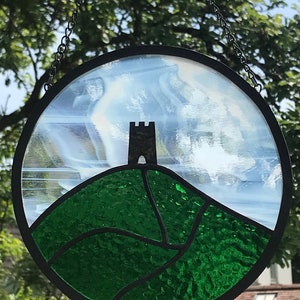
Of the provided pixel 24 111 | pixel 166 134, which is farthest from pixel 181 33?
pixel 166 134

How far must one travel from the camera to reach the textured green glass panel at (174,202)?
7.14 ft

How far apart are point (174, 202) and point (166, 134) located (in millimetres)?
239

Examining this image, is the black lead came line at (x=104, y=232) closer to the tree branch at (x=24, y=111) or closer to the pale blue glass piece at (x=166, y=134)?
the pale blue glass piece at (x=166, y=134)

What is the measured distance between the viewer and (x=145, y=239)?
2.18 metres

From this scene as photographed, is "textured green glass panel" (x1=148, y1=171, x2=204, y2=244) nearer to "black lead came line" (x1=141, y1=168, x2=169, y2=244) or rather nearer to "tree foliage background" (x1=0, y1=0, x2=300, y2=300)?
"black lead came line" (x1=141, y1=168, x2=169, y2=244)

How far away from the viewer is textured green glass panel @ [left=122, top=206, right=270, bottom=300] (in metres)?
2.15

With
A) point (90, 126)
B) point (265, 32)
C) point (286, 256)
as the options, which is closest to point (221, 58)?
point (265, 32)

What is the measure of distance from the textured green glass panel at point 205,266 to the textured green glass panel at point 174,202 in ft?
0.20

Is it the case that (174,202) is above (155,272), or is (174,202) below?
above

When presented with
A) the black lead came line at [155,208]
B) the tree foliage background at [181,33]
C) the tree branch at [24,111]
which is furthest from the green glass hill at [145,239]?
the tree branch at [24,111]

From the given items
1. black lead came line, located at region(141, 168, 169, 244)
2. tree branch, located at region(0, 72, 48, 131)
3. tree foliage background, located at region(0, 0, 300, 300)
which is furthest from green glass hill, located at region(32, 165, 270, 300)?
tree branch, located at region(0, 72, 48, 131)

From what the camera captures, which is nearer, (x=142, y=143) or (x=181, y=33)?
(x=142, y=143)

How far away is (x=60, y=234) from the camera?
2230 millimetres

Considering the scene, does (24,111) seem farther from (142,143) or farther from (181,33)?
(142,143)
